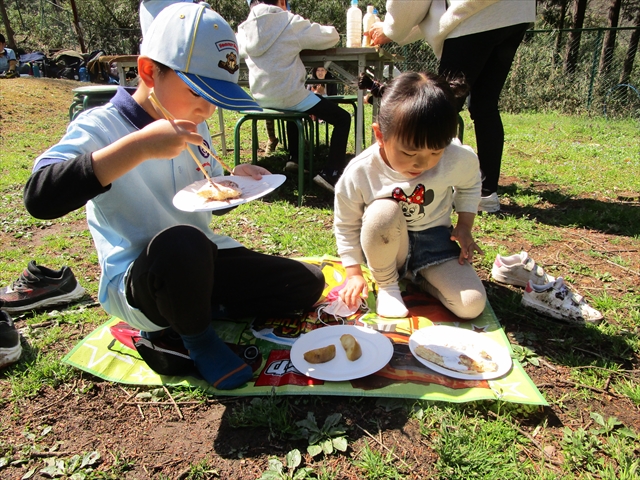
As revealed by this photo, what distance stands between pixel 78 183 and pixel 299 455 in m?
0.97

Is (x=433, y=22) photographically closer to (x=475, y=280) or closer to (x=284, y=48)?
(x=284, y=48)

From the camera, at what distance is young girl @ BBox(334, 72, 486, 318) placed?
1843 mm

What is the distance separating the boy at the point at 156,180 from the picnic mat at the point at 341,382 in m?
0.16

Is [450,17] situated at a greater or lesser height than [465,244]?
greater

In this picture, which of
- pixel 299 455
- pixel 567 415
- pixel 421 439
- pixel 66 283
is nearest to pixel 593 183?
pixel 567 415

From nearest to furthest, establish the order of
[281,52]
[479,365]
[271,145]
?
[479,365] < [281,52] < [271,145]

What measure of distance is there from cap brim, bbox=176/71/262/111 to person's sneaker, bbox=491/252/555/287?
1495 millimetres

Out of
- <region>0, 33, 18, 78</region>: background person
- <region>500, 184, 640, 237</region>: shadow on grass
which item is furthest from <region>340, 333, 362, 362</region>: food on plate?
<region>0, 33, 18, 78</region>: background person

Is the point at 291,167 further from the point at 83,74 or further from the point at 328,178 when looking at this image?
the point at 83,74

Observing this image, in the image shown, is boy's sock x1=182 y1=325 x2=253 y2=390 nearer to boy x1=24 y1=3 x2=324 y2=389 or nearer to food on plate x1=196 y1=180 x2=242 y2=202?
boy x1=24 y1=3 x2=324 y2=389

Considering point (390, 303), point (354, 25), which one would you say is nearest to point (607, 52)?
point (354, 25)

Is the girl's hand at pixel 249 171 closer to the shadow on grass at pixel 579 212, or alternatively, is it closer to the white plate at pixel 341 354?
the white plate at pixel 341 354

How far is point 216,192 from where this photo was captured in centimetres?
148

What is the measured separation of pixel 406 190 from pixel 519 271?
2.36 ft
